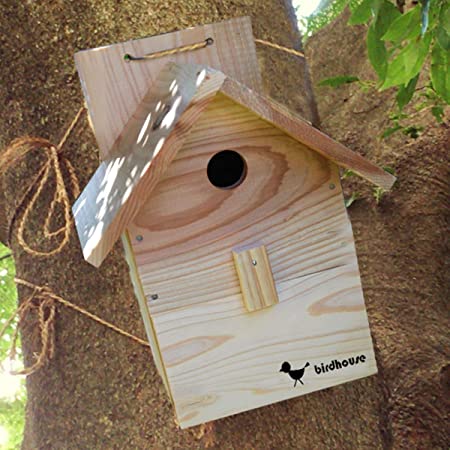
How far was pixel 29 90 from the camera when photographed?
212 centimetres

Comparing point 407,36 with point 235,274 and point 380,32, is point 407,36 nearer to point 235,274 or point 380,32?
point 380,32

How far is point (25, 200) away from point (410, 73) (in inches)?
42.2

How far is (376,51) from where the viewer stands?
63.2 inches

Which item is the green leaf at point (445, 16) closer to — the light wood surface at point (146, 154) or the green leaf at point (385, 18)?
the green leaf at point (385, 18)

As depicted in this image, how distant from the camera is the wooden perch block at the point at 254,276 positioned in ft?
5.40

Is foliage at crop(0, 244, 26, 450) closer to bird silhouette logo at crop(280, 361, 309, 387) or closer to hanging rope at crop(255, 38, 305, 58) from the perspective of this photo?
hanging rope at crop(255, 38, 305, 58)

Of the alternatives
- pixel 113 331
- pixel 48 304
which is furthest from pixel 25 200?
pixel 113 331

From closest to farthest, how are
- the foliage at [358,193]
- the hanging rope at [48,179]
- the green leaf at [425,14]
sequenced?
1. the green leaf at [425,14]
2. the hanging rope at [48,179]
3. the foliage at [358,193]

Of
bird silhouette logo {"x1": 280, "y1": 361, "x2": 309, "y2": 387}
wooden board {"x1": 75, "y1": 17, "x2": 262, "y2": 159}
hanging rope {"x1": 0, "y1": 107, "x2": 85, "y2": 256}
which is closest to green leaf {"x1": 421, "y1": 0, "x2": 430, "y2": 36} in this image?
wooden board {"x1": 75, "y1": 17, "x2": 262, "y2": 159}

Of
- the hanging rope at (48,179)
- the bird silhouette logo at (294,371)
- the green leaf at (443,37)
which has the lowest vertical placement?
the bird silhouette logo at (294,371)

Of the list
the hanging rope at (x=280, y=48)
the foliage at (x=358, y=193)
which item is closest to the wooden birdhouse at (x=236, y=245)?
the hanging rope at (x=280, y=48)

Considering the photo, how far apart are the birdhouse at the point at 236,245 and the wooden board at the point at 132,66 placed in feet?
0.23

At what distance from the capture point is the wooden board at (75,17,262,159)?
1806 mm

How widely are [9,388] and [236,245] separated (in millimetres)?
2817
